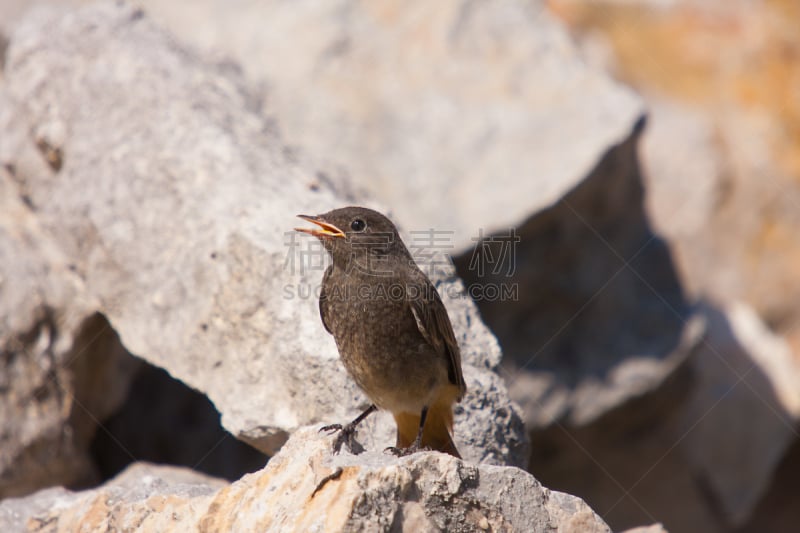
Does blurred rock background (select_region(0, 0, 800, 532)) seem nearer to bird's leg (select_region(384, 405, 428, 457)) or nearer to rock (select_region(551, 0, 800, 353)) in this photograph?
rock (select_region(551, 0, 800, 353))

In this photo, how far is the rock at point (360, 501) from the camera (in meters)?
3.70

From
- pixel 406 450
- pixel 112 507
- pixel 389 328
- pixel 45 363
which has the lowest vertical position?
pixel 45 363

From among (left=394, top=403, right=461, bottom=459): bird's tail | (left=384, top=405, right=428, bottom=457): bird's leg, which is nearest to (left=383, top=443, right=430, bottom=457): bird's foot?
(left=384, top=405, right=428, bottom=457): bird's leg

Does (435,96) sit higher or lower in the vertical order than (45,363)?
higher

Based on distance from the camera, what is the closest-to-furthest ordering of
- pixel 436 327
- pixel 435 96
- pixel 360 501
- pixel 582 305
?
1. pixel 360 501
2. pixel 436 327
3. pixel 582 305
4. pixel 435 96

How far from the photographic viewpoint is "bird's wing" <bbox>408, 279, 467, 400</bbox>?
5.04 meters

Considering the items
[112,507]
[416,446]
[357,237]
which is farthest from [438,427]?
[112,507]

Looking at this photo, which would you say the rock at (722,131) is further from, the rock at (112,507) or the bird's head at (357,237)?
the rock at (112,507)

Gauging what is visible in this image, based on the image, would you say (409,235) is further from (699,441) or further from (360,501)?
(699,441)

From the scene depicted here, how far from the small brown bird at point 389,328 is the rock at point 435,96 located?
7.73ft

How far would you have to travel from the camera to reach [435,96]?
8875 mm

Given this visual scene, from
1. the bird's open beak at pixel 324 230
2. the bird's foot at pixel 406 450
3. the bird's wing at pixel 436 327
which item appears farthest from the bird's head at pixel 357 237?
the bird's foot at pixel 406 450

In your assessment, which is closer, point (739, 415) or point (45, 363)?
point (45, 363)

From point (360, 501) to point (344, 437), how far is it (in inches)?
38.6
